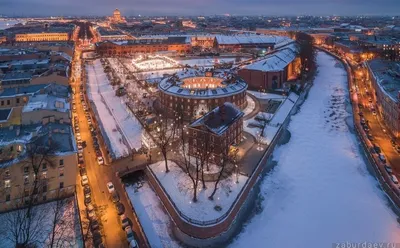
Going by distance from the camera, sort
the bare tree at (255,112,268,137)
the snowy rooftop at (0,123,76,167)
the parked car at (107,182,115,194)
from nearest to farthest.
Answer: the snowy rooftop at (0,123,76,167) → the parked car at (107,182,115,194) → the bare tree at (255,112,268,137)

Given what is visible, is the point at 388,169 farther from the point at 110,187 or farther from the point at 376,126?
the point at 110,187

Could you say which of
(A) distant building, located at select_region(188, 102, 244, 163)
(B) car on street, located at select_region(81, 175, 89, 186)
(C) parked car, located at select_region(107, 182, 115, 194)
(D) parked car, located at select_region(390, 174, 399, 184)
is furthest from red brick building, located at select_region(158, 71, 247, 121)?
(D) parked car, located at select_region(390, 174, 399, 184)

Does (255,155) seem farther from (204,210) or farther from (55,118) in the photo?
(55,118)

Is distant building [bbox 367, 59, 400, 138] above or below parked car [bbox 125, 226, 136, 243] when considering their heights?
above

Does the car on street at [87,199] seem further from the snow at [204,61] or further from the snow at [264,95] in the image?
the snow at [204,61]

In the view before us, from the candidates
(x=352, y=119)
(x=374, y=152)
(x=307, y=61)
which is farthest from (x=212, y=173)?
(x=307, y=61)

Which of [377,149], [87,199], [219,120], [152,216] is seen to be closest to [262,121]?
[219,120]

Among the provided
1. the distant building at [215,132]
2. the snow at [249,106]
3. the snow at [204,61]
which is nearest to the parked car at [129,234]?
the distant building at [215,132]

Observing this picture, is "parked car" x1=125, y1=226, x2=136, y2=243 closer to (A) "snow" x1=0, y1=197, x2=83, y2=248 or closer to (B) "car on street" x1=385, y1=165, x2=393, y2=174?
(A) "snow" x1=0, y1=197, x2=83, y2=248
